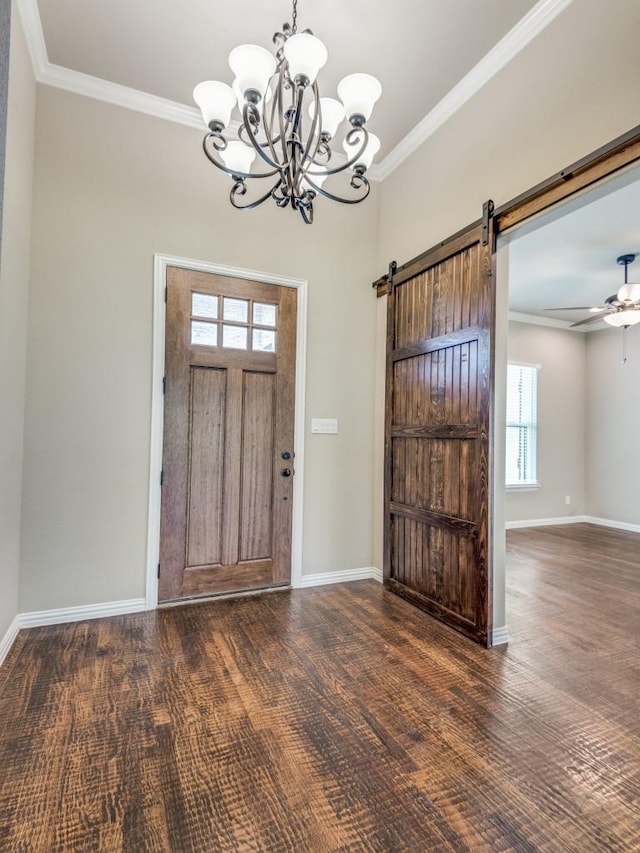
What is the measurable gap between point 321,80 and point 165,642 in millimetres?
3592

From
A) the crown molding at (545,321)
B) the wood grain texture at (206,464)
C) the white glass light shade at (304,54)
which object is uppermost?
the crown molding at (545,321)

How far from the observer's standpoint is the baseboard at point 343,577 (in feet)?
11.3

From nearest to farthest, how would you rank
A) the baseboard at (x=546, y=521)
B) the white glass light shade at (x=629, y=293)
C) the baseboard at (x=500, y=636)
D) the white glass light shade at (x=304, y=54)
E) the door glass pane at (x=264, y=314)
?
the white glass light shade at (x=304, y=54) → the baseboard at (x=500, y=636) → the door glass pane at (x=264, y=314) → the white glass light shade at (x=629, y=293) → the baseboard at (x=546, y=521)

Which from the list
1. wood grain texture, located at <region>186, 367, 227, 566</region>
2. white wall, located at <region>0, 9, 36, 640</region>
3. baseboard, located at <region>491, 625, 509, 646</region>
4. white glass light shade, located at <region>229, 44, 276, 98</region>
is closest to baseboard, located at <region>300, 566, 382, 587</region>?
wood grain texture, located at <region>186, 367, 227, 566</region>

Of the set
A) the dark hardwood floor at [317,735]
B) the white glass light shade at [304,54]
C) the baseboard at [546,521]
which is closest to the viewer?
the dark hardwood floor at [317,735]

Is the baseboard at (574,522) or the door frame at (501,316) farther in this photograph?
the baseboard at (574,522)

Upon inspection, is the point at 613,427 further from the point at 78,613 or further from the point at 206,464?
the point at 78,613

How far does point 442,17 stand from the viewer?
91.0 inches

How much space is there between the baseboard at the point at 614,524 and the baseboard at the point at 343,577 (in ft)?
14.4

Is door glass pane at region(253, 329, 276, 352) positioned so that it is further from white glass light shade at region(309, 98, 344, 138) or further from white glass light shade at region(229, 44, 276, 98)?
white glass light shade at region(229, 44, 276, 98)

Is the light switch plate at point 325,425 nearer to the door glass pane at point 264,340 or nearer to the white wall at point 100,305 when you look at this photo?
the door glass pane at point 264,340

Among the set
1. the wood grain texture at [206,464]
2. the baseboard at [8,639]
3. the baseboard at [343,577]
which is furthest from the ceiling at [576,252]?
the baseboard at [8,639]

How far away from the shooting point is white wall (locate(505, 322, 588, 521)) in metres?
6.19

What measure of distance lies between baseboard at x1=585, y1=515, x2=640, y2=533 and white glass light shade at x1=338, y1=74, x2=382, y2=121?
637 centimetres
